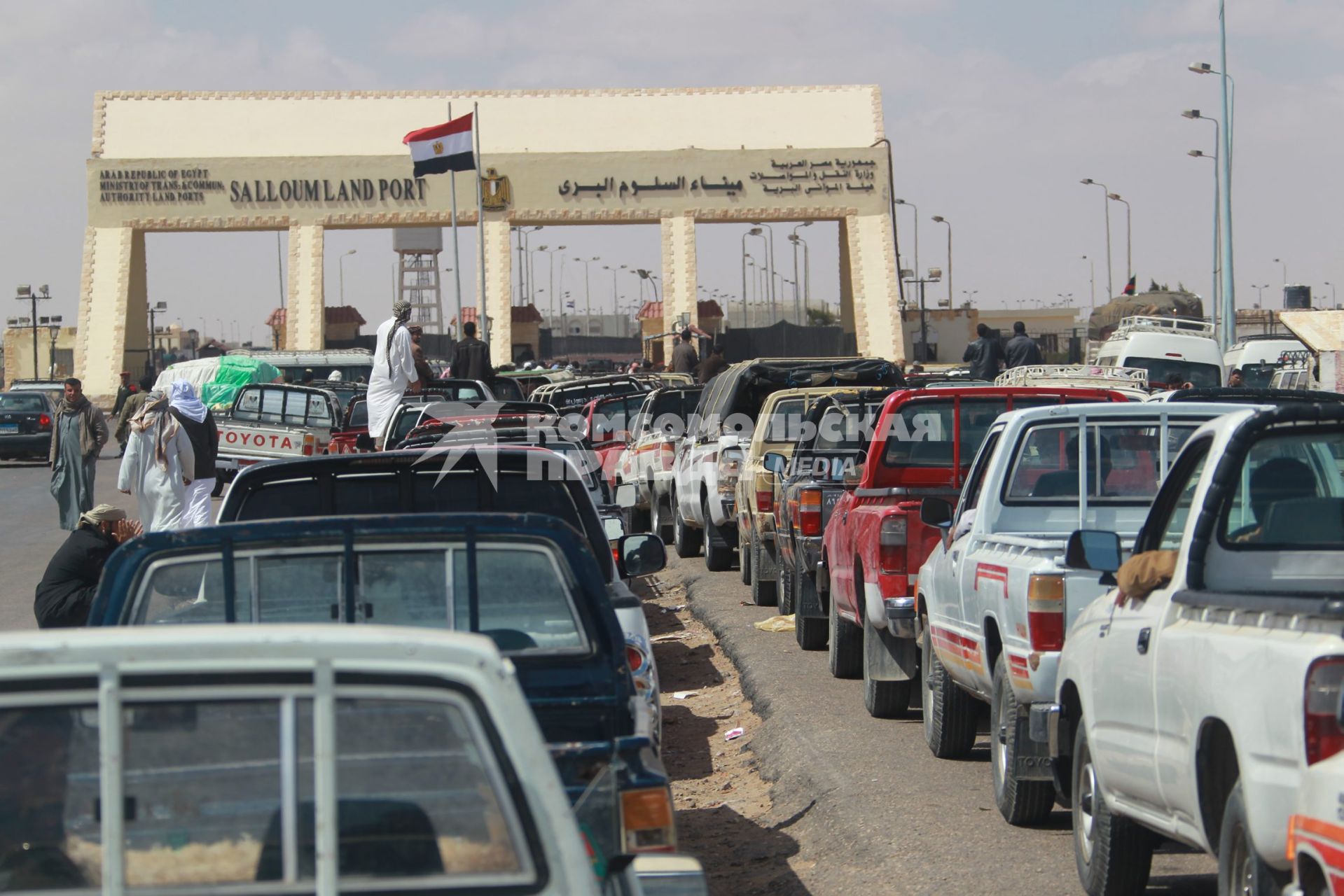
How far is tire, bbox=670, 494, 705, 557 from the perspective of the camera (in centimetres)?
1803

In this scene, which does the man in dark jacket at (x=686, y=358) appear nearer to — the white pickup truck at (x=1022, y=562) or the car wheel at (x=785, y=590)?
the car wheel at (x=785, y=590)

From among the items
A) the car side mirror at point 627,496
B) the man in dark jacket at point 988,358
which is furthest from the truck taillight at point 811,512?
the man in dark jacket at point 988,358

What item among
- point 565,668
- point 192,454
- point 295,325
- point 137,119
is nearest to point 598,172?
point 295,325

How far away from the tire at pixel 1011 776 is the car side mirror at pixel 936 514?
4.43ft

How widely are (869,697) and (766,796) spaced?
1416 millimetres

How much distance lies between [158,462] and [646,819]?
10405 mm

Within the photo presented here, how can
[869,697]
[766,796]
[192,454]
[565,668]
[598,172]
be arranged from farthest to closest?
[598,172]
[192,454]
[869,697]
[766,796]
[565,668]

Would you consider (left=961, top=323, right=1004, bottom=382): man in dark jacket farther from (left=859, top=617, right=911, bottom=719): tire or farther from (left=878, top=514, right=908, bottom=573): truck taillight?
(left=878, top=514, right=908, bottom=573): truck taillight

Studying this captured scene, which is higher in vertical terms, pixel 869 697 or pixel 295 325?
pixel 295 325

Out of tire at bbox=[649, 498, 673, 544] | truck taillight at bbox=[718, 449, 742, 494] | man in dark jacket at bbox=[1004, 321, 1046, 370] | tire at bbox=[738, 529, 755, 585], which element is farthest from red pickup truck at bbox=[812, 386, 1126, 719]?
man in dark jacket at bbox=[1004, 321, 1046, 370]

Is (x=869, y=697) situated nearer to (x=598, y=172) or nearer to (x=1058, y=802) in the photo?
(x=1058, y=802)

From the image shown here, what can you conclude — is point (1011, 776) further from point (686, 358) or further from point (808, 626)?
point (686, 358)

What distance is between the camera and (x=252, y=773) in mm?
2904

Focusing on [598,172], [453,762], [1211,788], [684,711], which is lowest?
[684,711]
